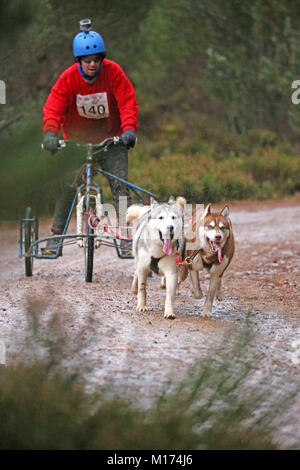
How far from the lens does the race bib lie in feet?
18.9

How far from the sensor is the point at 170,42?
26781mm

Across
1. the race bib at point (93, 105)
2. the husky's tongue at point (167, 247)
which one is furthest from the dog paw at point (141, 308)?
the race bib at point (93, 105)

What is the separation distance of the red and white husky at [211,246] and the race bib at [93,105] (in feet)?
3.70

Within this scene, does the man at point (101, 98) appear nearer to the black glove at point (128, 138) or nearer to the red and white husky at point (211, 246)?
the black glove at point (128, 138)

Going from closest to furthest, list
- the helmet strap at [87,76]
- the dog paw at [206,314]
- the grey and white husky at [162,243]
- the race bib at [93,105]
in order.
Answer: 1. the grey and white husky at [162,243]
2. the dog paw at [206,314]
3. the helmet strap at [87,76]
4. the race bib at [93,105]

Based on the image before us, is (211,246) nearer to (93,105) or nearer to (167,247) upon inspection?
(167,247)

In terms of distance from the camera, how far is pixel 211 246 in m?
5.07

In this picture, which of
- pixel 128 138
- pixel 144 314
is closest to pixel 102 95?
pixel 128 138

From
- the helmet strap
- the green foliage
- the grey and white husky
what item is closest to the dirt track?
the green foliage

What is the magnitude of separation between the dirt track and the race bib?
3.83 ft

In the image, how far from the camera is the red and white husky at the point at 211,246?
502cm
